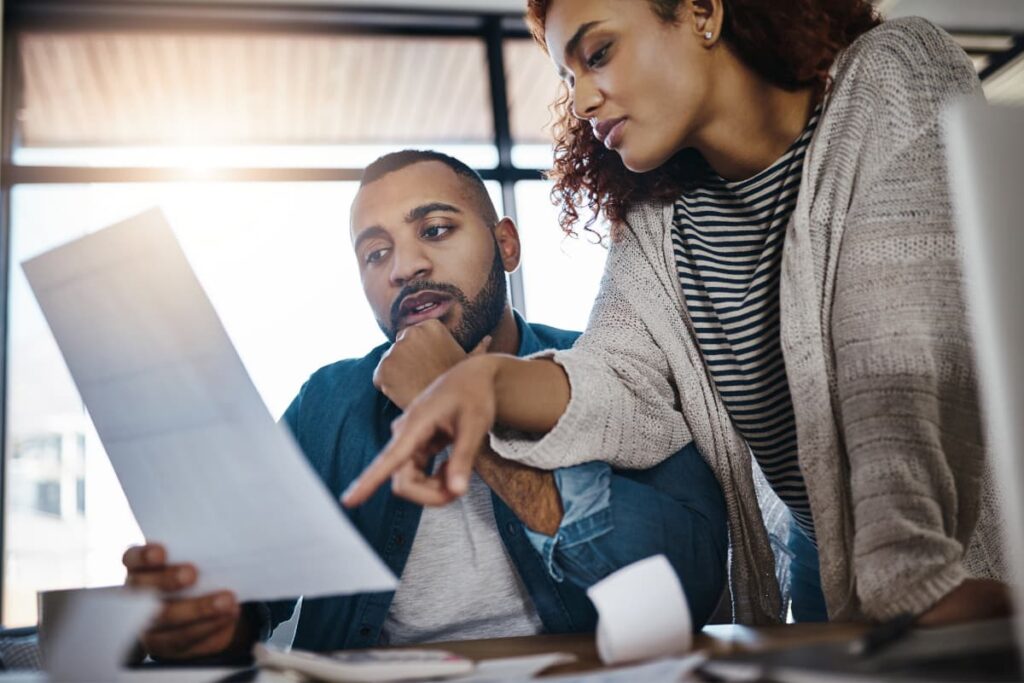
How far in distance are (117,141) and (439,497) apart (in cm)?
269

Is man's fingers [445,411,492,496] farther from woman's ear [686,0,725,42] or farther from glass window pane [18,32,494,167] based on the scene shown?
glass window pane [18,32,494,167]

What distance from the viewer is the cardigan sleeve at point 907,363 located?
62 cm

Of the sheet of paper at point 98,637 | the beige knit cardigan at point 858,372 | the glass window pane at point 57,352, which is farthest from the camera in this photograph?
the glass window pane at point 57,352

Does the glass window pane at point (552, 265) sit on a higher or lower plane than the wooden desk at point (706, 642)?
higher

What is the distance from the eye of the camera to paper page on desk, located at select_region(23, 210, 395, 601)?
21.8 inches

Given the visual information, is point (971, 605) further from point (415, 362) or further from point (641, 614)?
point (415, 362)

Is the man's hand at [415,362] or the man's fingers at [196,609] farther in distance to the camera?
the man's hand at [415,362]

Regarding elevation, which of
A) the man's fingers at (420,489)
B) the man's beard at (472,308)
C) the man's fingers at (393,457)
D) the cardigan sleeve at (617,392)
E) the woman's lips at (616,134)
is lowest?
the man's fingers at (420,489)

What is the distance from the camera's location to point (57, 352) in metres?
2.56

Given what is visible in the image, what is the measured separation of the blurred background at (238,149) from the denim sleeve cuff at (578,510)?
1303 millimetres

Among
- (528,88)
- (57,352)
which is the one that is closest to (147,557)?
(57,352)

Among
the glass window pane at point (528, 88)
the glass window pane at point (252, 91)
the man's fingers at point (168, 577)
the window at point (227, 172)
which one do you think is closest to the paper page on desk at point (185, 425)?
the man's fingers at point (168, 577)

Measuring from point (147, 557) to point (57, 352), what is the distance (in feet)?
7.36

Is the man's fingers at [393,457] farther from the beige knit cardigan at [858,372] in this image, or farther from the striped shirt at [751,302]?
the striped shirt at [751,302]
